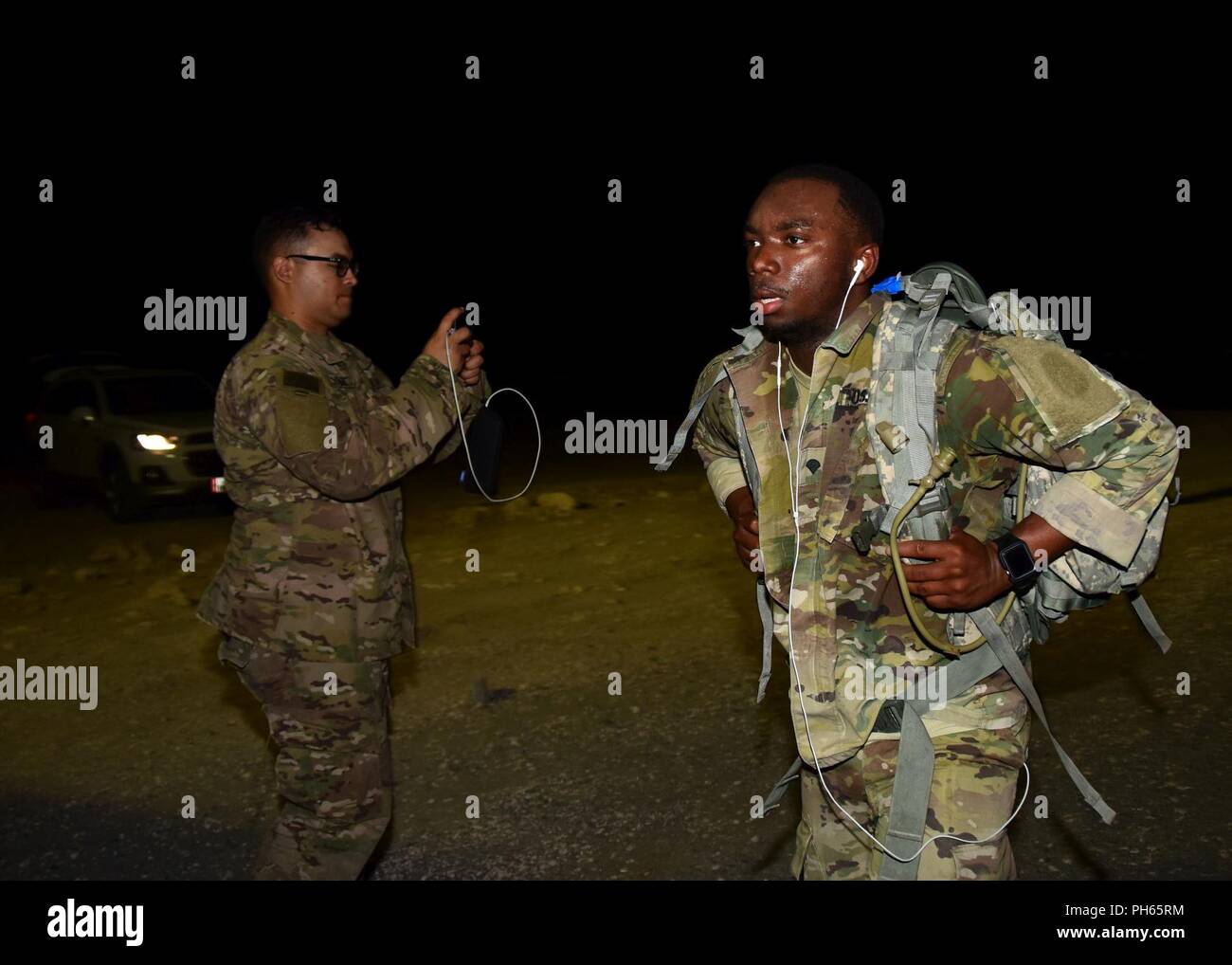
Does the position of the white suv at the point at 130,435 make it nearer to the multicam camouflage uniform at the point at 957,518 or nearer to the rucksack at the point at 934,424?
the multicam camouflage uniform at the point at 957,518

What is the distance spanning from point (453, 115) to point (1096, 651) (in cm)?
3046

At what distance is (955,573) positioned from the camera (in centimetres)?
235

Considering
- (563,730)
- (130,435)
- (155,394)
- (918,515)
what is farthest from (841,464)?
(155,394)

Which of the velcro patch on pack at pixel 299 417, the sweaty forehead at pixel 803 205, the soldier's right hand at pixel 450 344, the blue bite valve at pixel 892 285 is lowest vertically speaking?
the velcro patch on pack at pixel 299 417

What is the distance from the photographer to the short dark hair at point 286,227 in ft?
11.5

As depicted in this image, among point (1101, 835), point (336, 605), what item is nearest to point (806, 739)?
point (336, 605)

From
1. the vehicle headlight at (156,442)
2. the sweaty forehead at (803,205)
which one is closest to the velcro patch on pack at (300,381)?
the sweaty forehead at (803,205)

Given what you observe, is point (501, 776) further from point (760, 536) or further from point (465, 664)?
point (760, 536)

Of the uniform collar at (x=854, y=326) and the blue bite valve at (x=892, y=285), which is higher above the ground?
the blue bite valve at (x=892, y=285)

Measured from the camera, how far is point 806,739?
2.62 metres

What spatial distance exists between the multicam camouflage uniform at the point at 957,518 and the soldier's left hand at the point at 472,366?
103 centimetres

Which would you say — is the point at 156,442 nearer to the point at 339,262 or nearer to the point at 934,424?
the point at 339,262

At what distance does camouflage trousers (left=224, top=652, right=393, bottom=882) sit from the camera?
3.29 meters

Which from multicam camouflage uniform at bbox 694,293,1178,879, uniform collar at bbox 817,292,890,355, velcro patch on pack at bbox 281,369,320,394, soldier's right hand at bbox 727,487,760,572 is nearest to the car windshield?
velcro patch on pack at bbox 281,369,320,394
